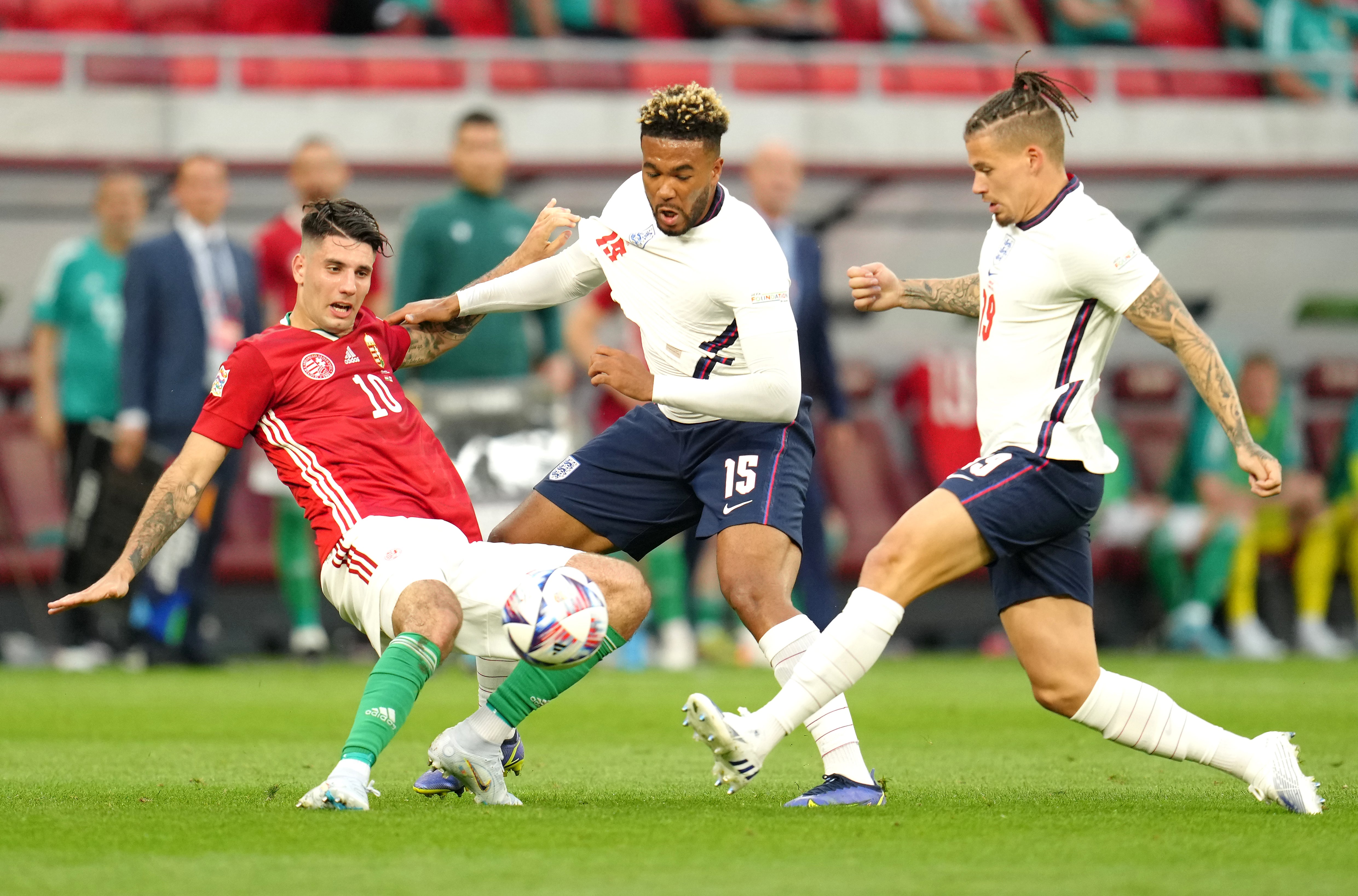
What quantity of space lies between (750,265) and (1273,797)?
193 centimetres

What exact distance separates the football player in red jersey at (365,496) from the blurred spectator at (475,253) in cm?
379

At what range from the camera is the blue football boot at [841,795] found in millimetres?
4555

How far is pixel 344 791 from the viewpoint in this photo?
4.15 meters

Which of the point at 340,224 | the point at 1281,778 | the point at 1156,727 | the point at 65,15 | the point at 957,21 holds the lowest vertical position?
the point at 1281,778

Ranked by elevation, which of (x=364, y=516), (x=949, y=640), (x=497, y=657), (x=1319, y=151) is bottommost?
(x=949, y=640)

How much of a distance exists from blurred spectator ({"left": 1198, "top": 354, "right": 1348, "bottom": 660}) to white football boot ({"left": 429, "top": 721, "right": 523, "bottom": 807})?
8.17 metres

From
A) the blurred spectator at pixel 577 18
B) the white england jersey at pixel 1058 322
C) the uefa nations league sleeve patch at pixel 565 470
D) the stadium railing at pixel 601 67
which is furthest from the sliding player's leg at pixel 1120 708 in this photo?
the blurred spectator at pixel 577 18

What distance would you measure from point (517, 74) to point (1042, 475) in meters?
12.8

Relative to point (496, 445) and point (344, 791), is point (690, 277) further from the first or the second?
point (496, 445)

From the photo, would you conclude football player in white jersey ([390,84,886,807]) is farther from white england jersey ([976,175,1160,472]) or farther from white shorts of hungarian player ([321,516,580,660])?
white england jersey ([976,175,1160,472])

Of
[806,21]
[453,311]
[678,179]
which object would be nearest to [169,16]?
[806,21]

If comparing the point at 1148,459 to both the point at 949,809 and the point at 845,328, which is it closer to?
the point at 845,328

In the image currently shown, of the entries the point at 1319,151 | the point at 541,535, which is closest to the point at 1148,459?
the point at 1319,151

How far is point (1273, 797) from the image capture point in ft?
14.7
